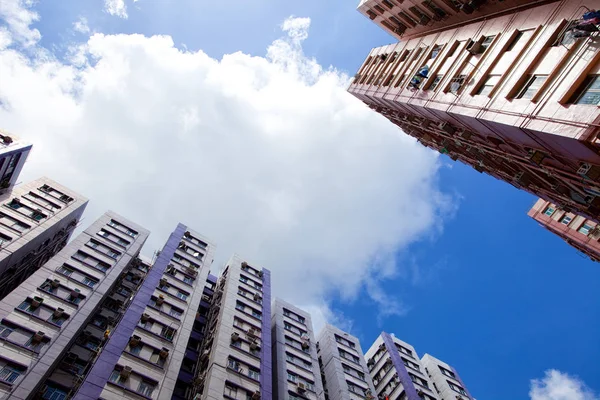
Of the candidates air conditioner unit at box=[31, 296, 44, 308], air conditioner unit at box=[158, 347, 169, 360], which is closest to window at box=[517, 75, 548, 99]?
→ air conditioner unit at box=[158, 347, 169, 360]

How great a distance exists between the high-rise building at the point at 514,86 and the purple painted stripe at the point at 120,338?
30.3m

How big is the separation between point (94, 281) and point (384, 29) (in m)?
40.1

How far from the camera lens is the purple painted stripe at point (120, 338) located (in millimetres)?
31594

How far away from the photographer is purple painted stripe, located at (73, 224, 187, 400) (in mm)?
31594

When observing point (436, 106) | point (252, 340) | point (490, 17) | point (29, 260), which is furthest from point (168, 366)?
point (490, 17)

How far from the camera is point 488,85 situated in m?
20.6

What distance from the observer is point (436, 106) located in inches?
934

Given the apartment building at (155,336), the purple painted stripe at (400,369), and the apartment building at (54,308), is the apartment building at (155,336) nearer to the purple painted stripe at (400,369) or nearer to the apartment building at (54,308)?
the apartment building at (54,308)

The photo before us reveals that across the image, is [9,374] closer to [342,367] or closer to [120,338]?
[120,338]

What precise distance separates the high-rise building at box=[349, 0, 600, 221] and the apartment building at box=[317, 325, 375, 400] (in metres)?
→ 31.4

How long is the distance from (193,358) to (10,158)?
2935cm

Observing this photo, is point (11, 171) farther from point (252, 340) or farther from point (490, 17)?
point (490, 17)

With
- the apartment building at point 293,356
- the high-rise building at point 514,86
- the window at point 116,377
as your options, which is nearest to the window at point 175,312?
the window at point 116,377

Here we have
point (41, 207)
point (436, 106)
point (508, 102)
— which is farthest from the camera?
point (41, 207)
